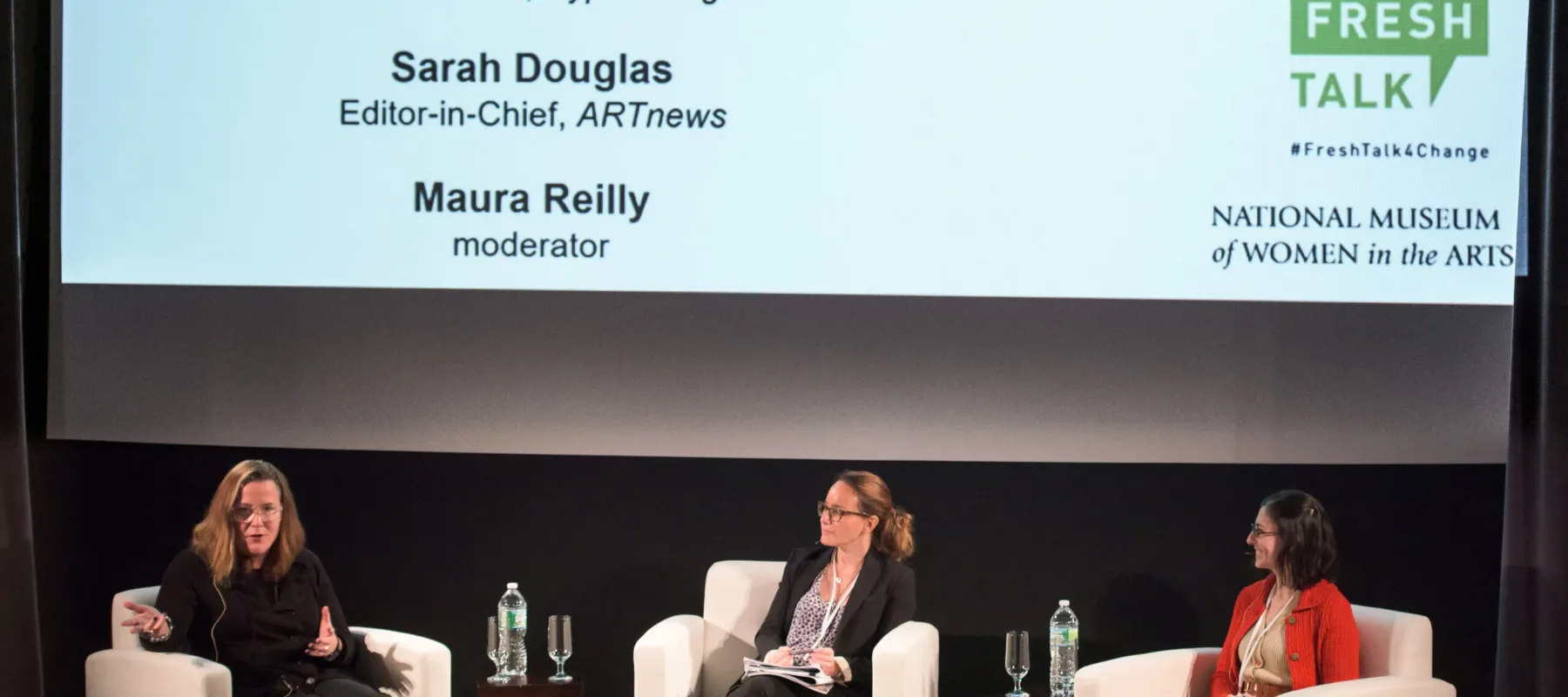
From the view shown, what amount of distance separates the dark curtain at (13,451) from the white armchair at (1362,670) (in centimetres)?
266

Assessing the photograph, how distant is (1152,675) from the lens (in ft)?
10.7

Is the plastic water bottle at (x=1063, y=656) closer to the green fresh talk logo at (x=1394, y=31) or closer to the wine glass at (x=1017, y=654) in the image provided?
the wine glass at (x=1017, y=654)

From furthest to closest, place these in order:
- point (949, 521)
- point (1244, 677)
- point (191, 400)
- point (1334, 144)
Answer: point (949, 521) → point (191, 400) → point (1334, 144) → point (1244, 677)

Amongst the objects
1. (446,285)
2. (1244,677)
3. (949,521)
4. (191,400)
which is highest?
(446,285)

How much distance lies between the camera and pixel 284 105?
3480 mm

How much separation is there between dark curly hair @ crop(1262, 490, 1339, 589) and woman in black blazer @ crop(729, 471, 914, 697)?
2.98 feet

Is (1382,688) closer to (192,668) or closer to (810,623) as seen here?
(810,623)

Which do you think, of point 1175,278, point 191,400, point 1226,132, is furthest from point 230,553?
point 1226,132

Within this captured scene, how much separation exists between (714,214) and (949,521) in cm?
117

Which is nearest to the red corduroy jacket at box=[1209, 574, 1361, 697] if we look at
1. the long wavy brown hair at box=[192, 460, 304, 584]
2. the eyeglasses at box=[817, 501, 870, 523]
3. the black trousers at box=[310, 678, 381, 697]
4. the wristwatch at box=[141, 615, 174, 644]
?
the eyeglasses at box=[817, 501, 870, 523]

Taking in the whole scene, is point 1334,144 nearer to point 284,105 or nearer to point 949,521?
point 949,521

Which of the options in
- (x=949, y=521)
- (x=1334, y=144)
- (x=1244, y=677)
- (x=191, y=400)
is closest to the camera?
(x=1244, y=677)

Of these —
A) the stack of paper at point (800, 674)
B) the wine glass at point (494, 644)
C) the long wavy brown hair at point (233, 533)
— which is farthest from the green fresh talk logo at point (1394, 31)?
the long wavy brown hair at point (233, 533)

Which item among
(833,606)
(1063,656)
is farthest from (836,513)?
(1063,656)
